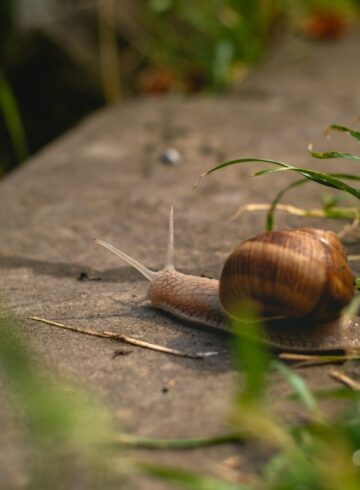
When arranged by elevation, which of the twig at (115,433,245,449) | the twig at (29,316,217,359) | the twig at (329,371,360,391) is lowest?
the twig at (329,371,360,391)

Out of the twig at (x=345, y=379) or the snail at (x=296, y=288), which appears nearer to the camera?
the twig at (x=345, y=379)

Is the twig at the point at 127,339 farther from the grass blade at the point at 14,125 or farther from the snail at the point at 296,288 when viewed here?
the grass blade at the point at 14,125

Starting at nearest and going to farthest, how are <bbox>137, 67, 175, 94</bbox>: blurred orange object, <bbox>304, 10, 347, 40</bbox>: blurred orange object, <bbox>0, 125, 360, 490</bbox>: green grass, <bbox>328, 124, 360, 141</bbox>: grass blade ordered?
1. <bbox>0, 125, 360, 490</bbox>: green grass
2. <bbox>328, 124, 360, 141</bbox>: grass blade
3. <bbox>137, 67, 175, 94</bbox>: blurred orange object
4. <bbox>304, 10, 347, 40</bbox>: blurred orange object

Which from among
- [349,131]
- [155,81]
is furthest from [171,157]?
[155,81]

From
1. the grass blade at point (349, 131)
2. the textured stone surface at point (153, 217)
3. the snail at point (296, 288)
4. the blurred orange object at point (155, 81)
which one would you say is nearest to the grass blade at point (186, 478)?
the textured stone surface at point (153, 217)

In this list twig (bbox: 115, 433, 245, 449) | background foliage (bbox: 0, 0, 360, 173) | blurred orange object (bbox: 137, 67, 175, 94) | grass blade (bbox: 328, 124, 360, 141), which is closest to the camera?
A: twig (bbox: 115, 433, 245, 449)

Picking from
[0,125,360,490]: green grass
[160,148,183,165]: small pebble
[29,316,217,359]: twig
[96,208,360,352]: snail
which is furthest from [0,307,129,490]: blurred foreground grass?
[160,148,183,165]: small pebble

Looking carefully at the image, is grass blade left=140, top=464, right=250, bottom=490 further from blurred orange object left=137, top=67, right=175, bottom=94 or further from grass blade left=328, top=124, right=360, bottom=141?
blurred orange object left=137, top=67, right=175, bottom=94
